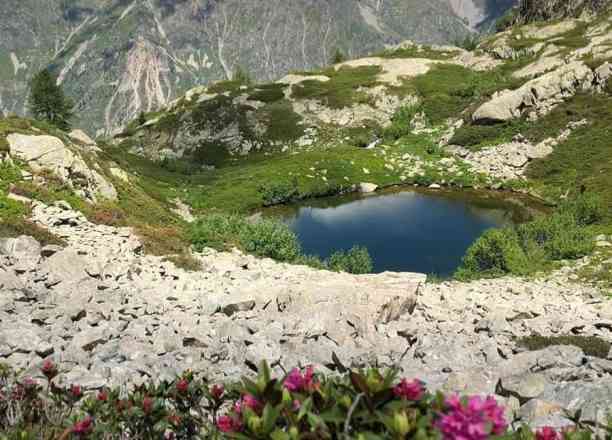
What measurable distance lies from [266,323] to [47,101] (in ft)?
275

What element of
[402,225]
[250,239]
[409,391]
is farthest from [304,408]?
[402,225]

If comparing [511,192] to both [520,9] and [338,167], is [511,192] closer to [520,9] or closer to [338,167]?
[338,167]

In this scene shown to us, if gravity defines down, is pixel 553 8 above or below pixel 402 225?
above

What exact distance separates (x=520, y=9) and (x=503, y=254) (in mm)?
169119

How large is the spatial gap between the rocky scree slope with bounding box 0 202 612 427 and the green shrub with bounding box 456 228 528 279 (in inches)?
160

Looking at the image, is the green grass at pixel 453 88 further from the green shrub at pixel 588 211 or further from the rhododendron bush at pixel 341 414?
the rhododendron bush at pixel 341 414

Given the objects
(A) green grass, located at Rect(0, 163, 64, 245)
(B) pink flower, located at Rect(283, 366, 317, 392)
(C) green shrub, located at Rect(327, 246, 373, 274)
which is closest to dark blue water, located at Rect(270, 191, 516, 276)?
(C) green shrub, located at Rect(327, 246, 373, 274)

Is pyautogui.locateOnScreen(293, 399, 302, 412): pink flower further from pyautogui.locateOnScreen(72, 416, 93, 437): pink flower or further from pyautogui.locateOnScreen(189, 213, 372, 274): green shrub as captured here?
pyautogui.locateOnScreen(189, 213, 372, 274): green shrub

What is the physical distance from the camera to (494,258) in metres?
28.8

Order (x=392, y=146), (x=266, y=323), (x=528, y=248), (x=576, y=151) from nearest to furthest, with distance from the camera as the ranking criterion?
(x=266, y=323) → (x=528, y=248) → (x=576, y=151) → (x=392, y=146)

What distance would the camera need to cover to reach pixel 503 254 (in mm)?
28281

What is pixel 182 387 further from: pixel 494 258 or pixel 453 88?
pixel 453 88

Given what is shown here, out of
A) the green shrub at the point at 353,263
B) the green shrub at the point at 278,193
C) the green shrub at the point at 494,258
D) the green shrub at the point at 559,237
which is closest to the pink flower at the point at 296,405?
the green shrub at the point at 494,258

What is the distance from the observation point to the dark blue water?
Answer: 37.8 meters
